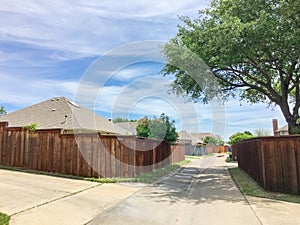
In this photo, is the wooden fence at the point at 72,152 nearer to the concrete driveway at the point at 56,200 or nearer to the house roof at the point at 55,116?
the concrete driveway at the point at 56,200

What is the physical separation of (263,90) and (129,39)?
734cm

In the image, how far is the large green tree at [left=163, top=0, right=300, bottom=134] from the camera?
28.8 feet

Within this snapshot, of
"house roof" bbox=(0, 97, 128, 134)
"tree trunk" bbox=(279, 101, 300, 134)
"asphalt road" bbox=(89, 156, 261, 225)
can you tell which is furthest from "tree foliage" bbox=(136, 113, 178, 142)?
"asphalt road" bbox=(89, 156, 261, 225)

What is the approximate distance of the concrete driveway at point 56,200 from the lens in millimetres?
4469

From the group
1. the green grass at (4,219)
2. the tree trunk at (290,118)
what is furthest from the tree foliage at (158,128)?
the green grass at (4,219)

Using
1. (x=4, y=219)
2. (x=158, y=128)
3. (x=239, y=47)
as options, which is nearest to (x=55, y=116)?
(x=158, y=128)

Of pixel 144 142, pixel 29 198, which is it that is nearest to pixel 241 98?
pixel 144 142

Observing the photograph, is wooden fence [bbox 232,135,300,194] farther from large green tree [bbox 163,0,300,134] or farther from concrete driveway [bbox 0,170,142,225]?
concrete driveway [bbox 0,170,142,225]

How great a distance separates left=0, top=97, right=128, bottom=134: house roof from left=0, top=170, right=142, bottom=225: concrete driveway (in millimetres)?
7221

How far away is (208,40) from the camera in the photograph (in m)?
10.2

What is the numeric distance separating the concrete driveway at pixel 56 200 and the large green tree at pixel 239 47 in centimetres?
588

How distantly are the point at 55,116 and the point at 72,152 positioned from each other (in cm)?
713

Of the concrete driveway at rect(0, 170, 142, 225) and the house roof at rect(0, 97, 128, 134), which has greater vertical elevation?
the house roof at rect(0, 97, 128, 134)

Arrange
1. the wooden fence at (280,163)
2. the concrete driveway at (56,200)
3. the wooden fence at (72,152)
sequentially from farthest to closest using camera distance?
the wooden fence at (72,152)
the wooden fence at (280,163)
the concrete driveway at (56,200)
